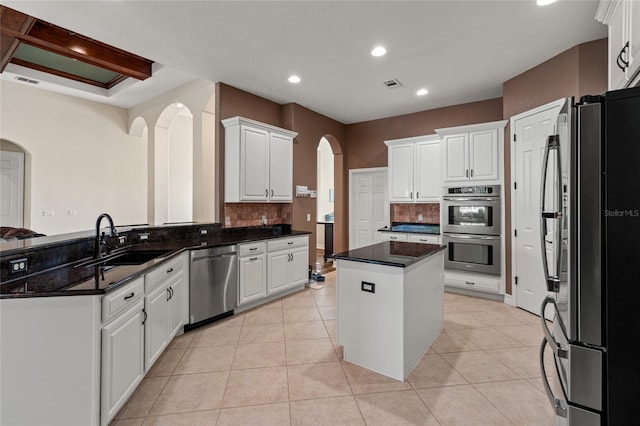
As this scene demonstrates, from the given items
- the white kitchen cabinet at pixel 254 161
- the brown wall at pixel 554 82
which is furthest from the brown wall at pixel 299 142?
the brown wall at pixel 554 82

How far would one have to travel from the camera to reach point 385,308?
2.33 meters

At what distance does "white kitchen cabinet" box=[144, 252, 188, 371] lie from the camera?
225cm

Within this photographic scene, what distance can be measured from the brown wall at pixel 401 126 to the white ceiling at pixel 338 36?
22.9 inches

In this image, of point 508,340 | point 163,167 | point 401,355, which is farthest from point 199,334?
point 163,167

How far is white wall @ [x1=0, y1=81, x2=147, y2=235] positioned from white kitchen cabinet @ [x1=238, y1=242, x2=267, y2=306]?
4.61 meters

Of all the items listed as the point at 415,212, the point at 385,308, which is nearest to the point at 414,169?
the point at 415,212

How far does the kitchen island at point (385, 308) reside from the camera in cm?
228

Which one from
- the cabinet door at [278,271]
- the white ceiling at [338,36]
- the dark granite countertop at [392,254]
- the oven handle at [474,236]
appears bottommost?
the cabinet door at [278,271]

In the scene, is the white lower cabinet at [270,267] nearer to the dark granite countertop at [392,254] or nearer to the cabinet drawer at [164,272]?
the cabinet drawer at [164,272]

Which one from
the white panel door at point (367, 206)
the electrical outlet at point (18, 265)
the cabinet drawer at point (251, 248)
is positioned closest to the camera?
the electrical outlet at point (18, 265)

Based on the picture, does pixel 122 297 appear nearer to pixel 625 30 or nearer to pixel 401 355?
pixel 401 355

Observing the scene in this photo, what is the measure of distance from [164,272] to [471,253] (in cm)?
409

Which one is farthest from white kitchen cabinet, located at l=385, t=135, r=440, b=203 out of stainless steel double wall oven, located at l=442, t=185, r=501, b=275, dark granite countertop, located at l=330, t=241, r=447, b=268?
dark granite countertop, located at l=330, t=241, r=447, b=268

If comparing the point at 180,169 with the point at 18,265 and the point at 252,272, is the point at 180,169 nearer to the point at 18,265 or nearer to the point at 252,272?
the point at 252,272
